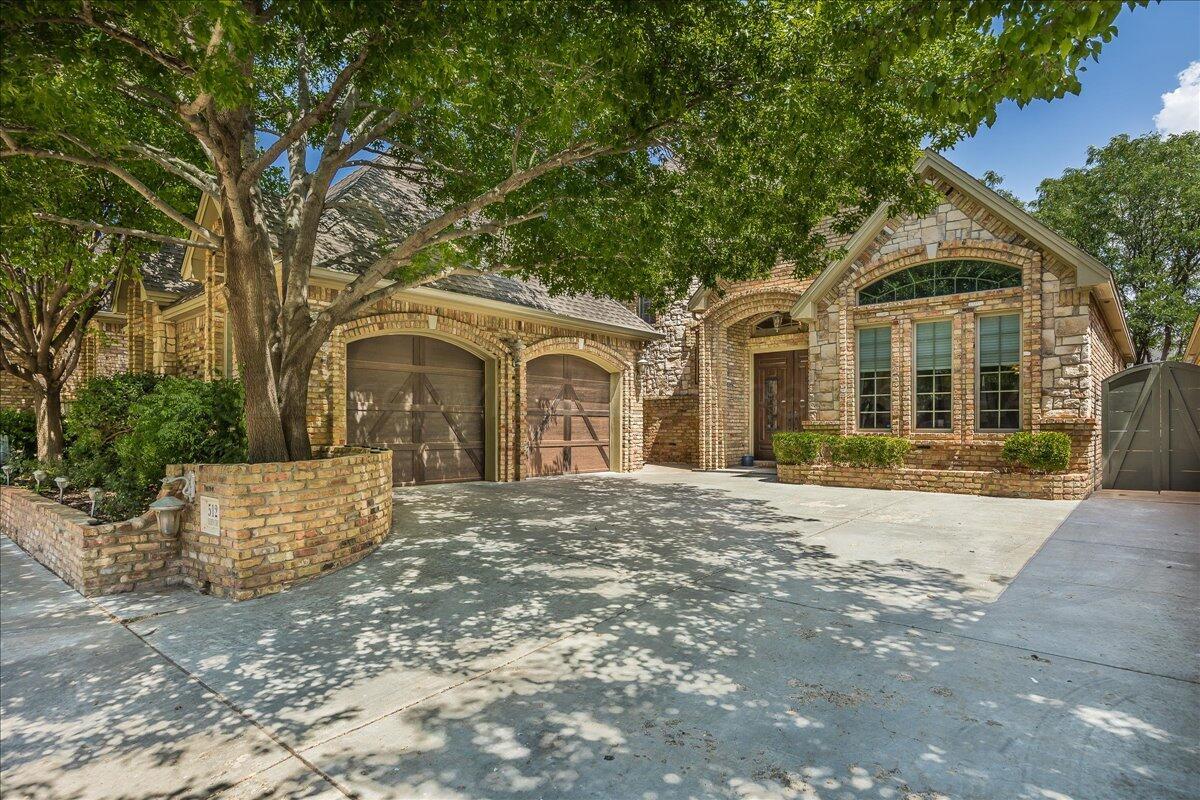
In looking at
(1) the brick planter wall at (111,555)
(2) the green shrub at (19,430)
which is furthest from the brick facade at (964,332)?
(2) the green shrub at (19,430)

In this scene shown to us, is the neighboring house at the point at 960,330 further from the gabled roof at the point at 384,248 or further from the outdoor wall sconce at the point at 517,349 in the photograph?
the outdoor wall sconce at the point at 517,349

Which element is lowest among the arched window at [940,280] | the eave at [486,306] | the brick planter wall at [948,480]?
the brick planter wall at [948,480]

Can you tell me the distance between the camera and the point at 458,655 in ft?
11.7

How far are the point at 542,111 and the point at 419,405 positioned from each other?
6199 mm

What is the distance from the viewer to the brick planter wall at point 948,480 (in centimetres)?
946

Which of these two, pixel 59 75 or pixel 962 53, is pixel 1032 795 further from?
pixel 59 75

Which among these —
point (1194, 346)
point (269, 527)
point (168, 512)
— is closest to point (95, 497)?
point (168, 512)

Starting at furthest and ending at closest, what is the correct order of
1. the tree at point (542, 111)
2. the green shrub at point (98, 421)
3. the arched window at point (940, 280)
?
the arched window at point (940, 280), the green shrub at point (98, 421), the tree at point (542, 111)

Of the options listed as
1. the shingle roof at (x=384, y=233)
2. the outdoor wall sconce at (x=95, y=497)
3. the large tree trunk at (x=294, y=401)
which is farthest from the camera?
the shingle roof at (x=384, y=233)

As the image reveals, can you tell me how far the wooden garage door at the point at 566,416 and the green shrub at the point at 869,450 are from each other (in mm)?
5342

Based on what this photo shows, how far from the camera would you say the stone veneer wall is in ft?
51.5

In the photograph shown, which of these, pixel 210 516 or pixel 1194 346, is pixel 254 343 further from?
pixel 1194 346

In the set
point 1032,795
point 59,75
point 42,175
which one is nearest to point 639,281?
point 59,75

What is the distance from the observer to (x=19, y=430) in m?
13.3
